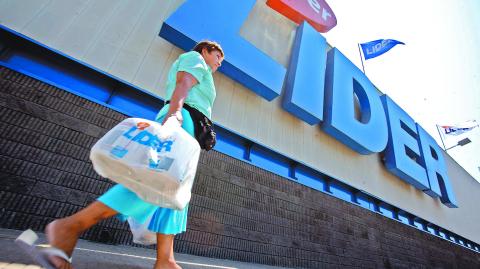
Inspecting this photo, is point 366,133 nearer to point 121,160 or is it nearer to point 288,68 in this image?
point 288,68

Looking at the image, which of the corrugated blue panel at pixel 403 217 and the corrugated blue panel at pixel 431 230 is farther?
the corrugated blue panel at pixel 431 230

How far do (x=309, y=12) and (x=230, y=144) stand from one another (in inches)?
151

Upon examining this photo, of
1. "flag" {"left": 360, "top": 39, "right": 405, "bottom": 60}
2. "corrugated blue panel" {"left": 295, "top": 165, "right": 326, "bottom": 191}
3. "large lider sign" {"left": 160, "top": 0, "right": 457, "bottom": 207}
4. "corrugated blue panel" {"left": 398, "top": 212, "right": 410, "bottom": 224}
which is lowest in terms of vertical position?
"corrugated blue panel" {"left": 295, "top": 165, "right": 326, "bottom": 191}

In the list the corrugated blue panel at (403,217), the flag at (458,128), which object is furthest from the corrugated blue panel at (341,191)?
the flag at (458,128)

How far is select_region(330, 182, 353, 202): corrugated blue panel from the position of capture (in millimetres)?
4649

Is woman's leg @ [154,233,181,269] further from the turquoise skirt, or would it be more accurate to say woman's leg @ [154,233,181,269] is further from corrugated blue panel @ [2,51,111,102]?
corrugated blue panel @ [2,51,111,102]

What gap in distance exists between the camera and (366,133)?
525 centimetres

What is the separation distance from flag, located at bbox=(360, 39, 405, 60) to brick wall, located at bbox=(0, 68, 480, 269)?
5.12 metres

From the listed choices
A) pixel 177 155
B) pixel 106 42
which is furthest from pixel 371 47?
pixel 177 155

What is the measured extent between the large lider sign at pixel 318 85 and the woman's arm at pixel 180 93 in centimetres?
204

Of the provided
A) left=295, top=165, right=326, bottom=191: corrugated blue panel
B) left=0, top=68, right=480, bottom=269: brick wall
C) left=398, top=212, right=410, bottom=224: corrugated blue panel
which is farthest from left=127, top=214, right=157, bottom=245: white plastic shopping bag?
left=398, top=212, right=410, bottom=224: corrugated blue panel

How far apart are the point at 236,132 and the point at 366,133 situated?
3.52 meters

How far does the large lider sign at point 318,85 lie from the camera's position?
3.31 metres

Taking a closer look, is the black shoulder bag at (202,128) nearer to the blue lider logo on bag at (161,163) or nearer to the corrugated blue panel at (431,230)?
the blue lider logo on bag at (161,163)
